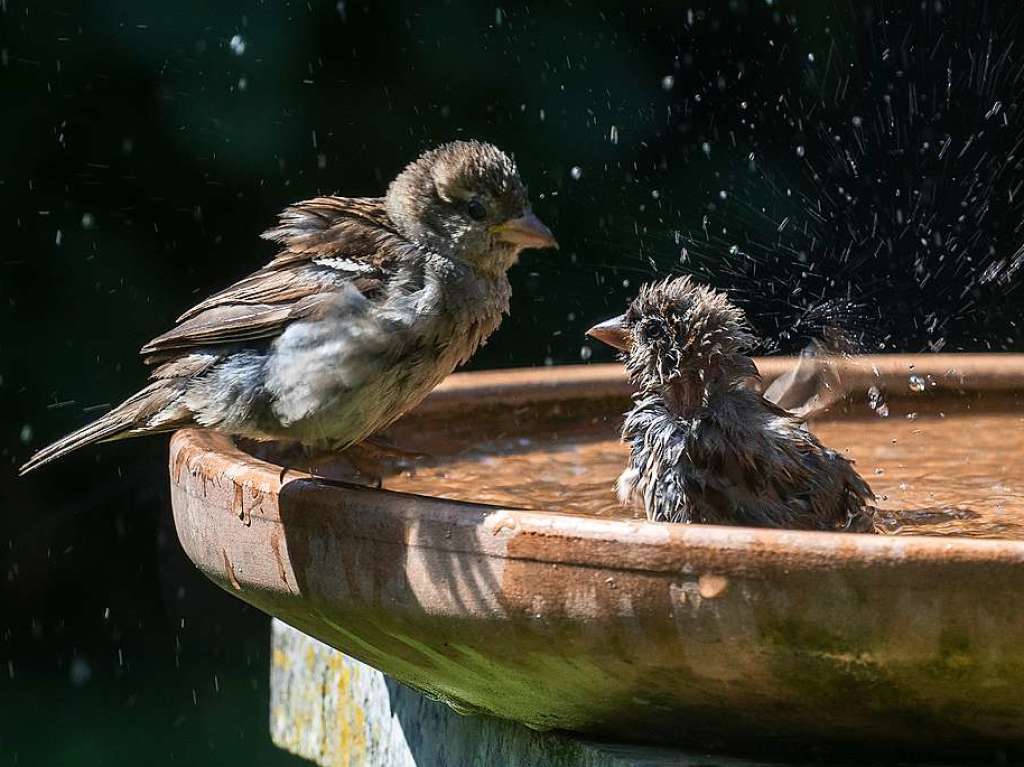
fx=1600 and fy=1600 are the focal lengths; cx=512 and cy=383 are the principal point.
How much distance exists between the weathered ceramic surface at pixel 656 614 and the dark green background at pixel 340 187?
2.57 m

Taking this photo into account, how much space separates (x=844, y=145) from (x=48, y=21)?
9.40 feet

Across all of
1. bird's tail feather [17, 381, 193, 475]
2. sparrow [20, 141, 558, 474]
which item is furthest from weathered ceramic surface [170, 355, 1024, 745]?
bird's tail feather [17, 381, 193, 475]

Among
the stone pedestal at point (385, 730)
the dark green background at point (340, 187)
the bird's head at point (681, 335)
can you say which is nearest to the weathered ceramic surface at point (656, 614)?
the stone pedestal at point (385, 730)

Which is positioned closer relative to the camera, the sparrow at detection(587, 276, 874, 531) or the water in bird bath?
the sparrow at detection(587, 276, 874, 531)

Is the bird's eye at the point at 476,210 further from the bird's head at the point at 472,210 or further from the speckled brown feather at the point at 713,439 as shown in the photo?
the speckled brown feather at the point at 713,439

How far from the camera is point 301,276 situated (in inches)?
114

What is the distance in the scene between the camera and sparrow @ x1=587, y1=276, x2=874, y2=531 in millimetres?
2768

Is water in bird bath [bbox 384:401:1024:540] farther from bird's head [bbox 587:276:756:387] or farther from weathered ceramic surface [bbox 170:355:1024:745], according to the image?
weathered ceramic surface [bbox 170:355:1024:745]

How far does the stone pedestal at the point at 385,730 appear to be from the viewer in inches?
90.3

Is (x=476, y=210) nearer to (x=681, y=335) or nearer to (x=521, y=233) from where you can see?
(x=521, y=233)

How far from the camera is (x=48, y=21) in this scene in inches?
198

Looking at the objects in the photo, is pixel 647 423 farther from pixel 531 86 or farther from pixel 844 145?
pixel 844 145

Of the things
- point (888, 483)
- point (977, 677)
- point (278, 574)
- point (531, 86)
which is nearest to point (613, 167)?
point (531, 86)

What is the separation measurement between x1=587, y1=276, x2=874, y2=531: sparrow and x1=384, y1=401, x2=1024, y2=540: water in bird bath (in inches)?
7.9
